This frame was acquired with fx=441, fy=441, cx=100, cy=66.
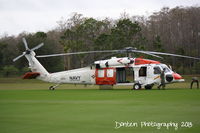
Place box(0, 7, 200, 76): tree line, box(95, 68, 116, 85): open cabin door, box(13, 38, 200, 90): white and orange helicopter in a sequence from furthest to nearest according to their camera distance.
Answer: box(0, 7, 200, 76): tree line, box(95, 68, 116, 85): open cabin door, box(13, 38, 200, 90): white and orange helicopter

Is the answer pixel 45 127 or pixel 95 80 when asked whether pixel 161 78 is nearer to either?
pixel 95 80

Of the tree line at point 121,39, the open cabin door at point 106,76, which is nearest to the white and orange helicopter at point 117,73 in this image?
the open cabin door at point 106,76

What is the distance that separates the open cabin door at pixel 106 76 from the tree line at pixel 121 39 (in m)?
23.0

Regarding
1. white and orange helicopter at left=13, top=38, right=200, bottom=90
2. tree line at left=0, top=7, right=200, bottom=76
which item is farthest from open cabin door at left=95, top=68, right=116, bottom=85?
tree line at left=0, top=7, right=200, bottom=76

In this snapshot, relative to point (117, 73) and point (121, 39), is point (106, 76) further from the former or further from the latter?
point (121, 39)

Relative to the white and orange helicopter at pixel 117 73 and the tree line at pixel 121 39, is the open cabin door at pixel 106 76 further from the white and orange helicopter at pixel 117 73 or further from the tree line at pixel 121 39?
the tree line at pixel 121 39

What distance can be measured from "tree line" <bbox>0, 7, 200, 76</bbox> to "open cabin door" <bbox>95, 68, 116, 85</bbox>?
75.4 feet

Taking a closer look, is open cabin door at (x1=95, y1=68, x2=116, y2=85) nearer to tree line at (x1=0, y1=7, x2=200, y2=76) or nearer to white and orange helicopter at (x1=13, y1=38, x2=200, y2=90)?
white and orange helicopter at (x1=13, y1=38, x2=200, y2=90)

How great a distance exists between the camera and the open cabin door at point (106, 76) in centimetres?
3375

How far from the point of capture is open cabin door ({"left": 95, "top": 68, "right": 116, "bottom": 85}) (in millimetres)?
33750

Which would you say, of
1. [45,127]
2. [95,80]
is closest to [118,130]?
[45,127]

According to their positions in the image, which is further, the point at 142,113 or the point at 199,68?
→ the point at 199,68

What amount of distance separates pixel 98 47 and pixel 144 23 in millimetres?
41160

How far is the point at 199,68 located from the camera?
64125mm
